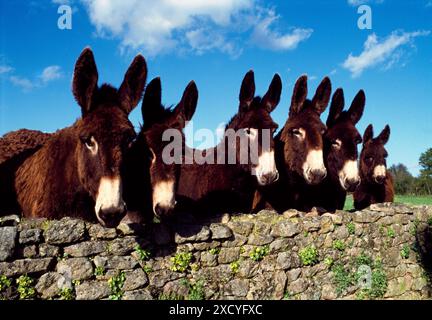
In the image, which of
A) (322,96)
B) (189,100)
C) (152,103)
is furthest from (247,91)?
(152,103)

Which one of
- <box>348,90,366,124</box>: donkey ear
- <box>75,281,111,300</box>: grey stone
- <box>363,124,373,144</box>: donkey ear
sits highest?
<box>348,90,366,124</box>: donkey ear

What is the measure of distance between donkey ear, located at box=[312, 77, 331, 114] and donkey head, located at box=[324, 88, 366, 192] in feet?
1.46

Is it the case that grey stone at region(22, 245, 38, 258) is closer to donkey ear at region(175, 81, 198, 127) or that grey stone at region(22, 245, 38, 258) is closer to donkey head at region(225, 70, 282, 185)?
donkey ear at region(175, 81, 198, 127)

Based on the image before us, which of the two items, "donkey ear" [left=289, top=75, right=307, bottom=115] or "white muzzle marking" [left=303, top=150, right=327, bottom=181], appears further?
"donkey ear" [left=289, top=75, right=307, bottom=115]

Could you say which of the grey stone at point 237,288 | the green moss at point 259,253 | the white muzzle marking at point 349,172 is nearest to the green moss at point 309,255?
the green moss at point 259,253

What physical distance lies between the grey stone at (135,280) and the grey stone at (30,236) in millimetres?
1055

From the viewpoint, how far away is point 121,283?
4.08 m

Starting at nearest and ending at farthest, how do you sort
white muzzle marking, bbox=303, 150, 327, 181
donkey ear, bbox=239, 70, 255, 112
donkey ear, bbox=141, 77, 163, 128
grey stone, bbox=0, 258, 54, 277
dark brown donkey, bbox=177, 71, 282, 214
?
grey stone, bbox=0, 258, 54, 277, donkey ear, bbox=141, 77, 163, 128, dark brown donkey, bbox=177, 71, 282, 214, white muzzle marking, bbox=303, 150, 327, 181, donkey ear, bbox=239, 70, 255, 112

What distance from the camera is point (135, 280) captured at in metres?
4.14

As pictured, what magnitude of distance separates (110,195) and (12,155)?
9.45ft

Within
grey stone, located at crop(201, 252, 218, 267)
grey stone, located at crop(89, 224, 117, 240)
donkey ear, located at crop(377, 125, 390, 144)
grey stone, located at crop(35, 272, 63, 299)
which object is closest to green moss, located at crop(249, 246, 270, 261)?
grey stone, located at crop(201, 252, 218, 267)

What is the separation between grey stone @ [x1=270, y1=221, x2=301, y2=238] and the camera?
17.6 feet

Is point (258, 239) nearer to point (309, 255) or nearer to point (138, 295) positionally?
point (309, 255)
